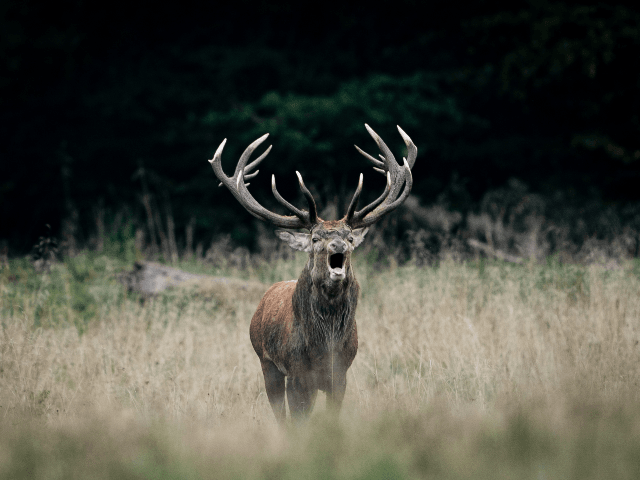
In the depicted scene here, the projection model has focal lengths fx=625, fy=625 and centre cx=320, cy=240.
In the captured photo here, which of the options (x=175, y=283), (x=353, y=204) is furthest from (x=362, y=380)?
(x=175, y=283)

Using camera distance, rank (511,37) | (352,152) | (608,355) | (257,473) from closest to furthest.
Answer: (257,473) → (608,355) → (511,37) → (352,152)

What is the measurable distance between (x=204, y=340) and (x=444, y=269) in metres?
3.03

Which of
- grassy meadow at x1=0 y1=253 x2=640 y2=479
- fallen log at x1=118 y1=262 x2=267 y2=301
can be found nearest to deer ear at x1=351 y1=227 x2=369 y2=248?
grassy meadow at x1=0 y1=253 x2=640 y2=479

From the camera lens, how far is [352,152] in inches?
557

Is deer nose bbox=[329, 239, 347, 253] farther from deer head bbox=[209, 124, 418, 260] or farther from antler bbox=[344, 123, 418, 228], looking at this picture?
antler bbox=[344, 123, 418, 228]

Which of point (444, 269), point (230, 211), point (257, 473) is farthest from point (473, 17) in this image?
point (257, 473)

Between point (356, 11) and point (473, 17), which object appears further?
point (356, 11)

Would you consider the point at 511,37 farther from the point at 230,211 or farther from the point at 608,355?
the point at 608,355

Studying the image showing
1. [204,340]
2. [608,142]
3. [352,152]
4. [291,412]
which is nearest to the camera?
[291,412]

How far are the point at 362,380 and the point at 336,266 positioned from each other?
1.37 meters

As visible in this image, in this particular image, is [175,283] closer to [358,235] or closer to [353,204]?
[358,235]

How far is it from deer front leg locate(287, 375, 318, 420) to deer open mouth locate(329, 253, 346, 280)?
2.43ft

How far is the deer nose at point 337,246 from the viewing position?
3805 millimetres

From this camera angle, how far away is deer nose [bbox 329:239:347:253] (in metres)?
3.80
